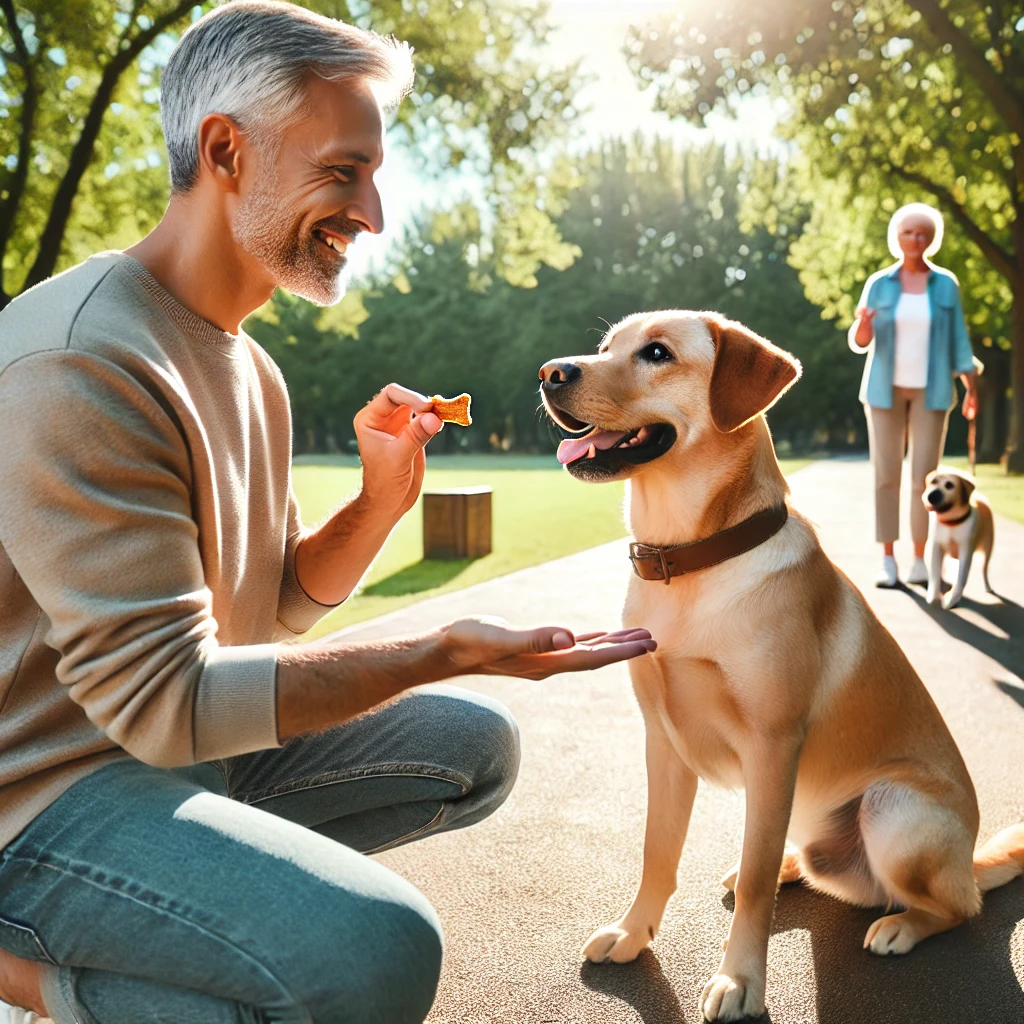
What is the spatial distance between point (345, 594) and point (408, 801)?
1.97ft

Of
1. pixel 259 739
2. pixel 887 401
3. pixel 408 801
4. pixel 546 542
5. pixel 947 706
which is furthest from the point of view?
pixel 546 542

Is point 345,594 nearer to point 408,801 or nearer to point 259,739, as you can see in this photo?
point 408,801

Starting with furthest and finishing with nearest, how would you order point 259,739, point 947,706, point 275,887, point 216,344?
point 947,706, point 216,344, point 259,739, point 275,887

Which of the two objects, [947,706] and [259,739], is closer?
[259,739]

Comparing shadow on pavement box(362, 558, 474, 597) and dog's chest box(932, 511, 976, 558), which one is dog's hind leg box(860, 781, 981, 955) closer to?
dog's chest box(932, 511, 976, 558)

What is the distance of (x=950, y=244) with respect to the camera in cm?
2641

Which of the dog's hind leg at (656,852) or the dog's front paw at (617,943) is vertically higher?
the dog's hind leg at (656,852)

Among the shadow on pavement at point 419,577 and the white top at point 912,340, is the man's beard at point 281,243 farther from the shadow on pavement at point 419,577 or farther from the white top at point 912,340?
the white top at point 912,340

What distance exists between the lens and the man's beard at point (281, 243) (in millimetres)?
2305

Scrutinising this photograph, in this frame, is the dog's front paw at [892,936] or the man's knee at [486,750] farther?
the dog's front paw at [892,936]

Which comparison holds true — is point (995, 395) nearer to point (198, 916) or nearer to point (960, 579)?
point (960, 579)

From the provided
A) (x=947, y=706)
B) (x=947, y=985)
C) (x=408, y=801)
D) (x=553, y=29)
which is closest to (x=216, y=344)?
(x=408, y=801)

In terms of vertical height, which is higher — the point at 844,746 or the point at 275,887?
the point at 275,887

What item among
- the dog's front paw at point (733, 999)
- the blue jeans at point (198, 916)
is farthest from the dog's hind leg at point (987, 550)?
the blue jeans at point (198, 916)
